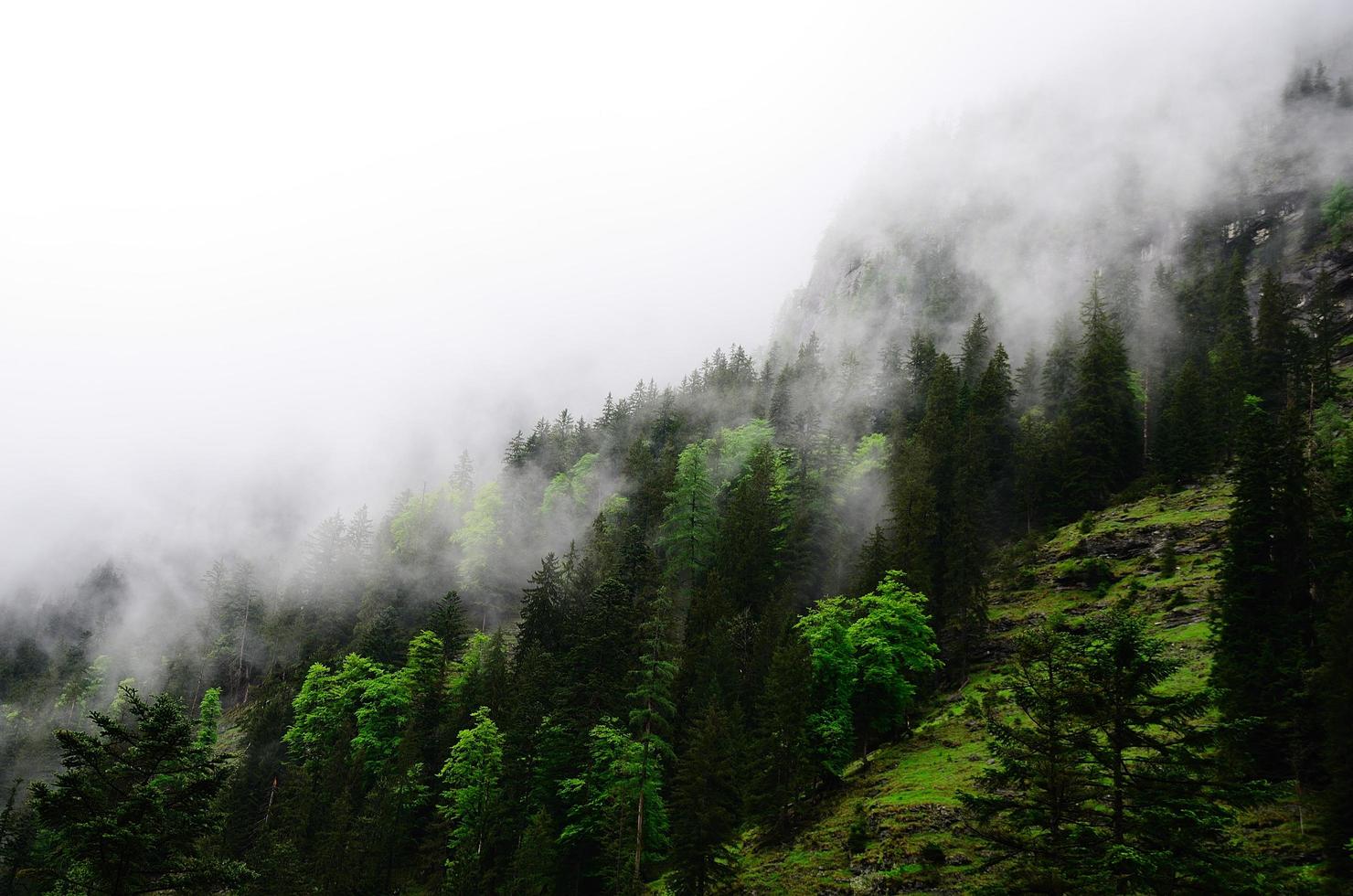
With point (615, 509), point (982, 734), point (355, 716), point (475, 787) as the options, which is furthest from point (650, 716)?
point (615, 509)

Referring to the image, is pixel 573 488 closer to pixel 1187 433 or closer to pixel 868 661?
pixel 868 661

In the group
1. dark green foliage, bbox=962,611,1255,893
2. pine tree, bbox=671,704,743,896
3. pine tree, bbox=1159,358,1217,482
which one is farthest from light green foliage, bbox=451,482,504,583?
dark green foliage, bbox=962,611,1255,893

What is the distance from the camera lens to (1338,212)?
83875 mm

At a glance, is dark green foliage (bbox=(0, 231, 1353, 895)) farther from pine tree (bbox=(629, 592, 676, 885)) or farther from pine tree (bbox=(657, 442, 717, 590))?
pine tree (bbox=(657, 442, 717, 590))

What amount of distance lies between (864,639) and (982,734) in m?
→ 8.14

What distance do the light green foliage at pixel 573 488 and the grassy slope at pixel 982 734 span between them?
6261 cm

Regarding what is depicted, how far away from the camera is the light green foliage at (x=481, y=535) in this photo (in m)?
98.2

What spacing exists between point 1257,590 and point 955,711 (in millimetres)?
18901

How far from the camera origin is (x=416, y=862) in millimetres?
51219

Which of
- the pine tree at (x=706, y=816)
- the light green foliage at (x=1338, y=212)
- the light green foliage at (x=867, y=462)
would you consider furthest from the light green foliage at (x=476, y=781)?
the light green foliage at (x=1338, y=212)

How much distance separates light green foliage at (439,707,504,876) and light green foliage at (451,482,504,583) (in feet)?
173

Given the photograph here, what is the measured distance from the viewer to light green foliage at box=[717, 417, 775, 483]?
3292 inches

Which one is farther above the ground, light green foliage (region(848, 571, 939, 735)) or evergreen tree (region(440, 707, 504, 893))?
light green foliage (region(848, 571, 939, 735))

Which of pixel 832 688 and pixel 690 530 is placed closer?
pixel 832 688
